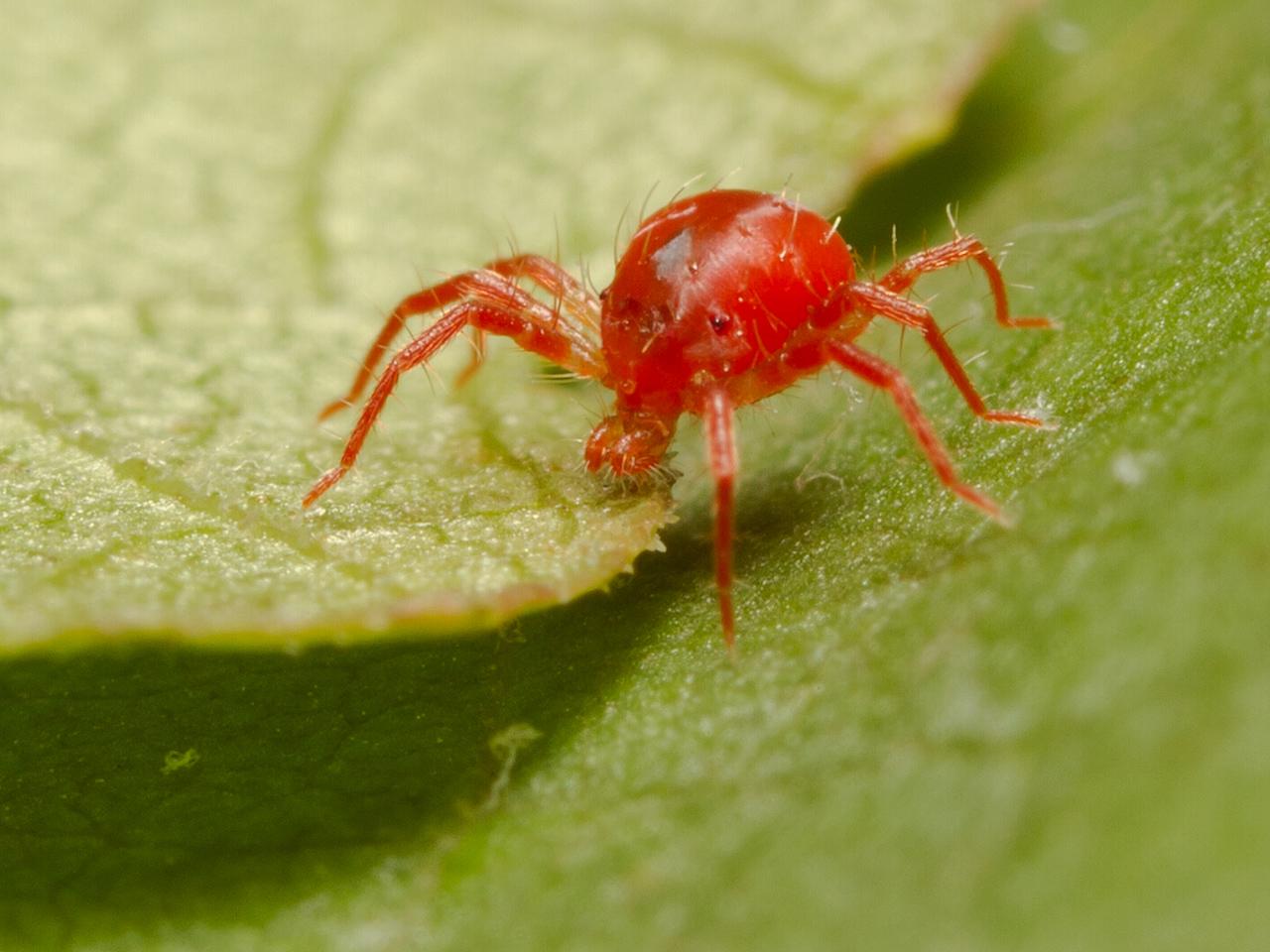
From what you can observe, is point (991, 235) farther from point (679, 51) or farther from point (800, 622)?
point (800, 622)

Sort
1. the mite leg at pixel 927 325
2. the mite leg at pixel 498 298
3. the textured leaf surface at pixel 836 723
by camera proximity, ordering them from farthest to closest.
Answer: the mite leg at pixel 498 298
the mite leg at pixel 927 325
the textured leaf surface at pixel 836 723

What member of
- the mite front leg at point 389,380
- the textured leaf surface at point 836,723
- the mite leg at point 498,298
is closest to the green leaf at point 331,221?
the mite front leg at point 389,380

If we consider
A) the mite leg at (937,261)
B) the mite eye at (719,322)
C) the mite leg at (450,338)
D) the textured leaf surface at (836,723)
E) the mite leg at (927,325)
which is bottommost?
the textured leaf surface at (836,723)

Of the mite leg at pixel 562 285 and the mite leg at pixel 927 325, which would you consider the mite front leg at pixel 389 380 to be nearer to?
the mite leg at pixel 562 285

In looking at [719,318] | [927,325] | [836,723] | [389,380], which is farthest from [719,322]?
[836,723]

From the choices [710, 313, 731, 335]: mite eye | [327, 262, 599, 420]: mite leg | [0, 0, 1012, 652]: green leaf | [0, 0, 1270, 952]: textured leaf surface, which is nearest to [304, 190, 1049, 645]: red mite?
[710, 313, 731, 335]: mite eye

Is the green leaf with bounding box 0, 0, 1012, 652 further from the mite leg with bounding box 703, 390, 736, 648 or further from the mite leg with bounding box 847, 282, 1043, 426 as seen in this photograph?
the mite leg with bounding box 847, 282, 1043, 426

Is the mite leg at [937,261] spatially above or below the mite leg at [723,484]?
above

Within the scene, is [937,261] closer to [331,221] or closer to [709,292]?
[709,292]
